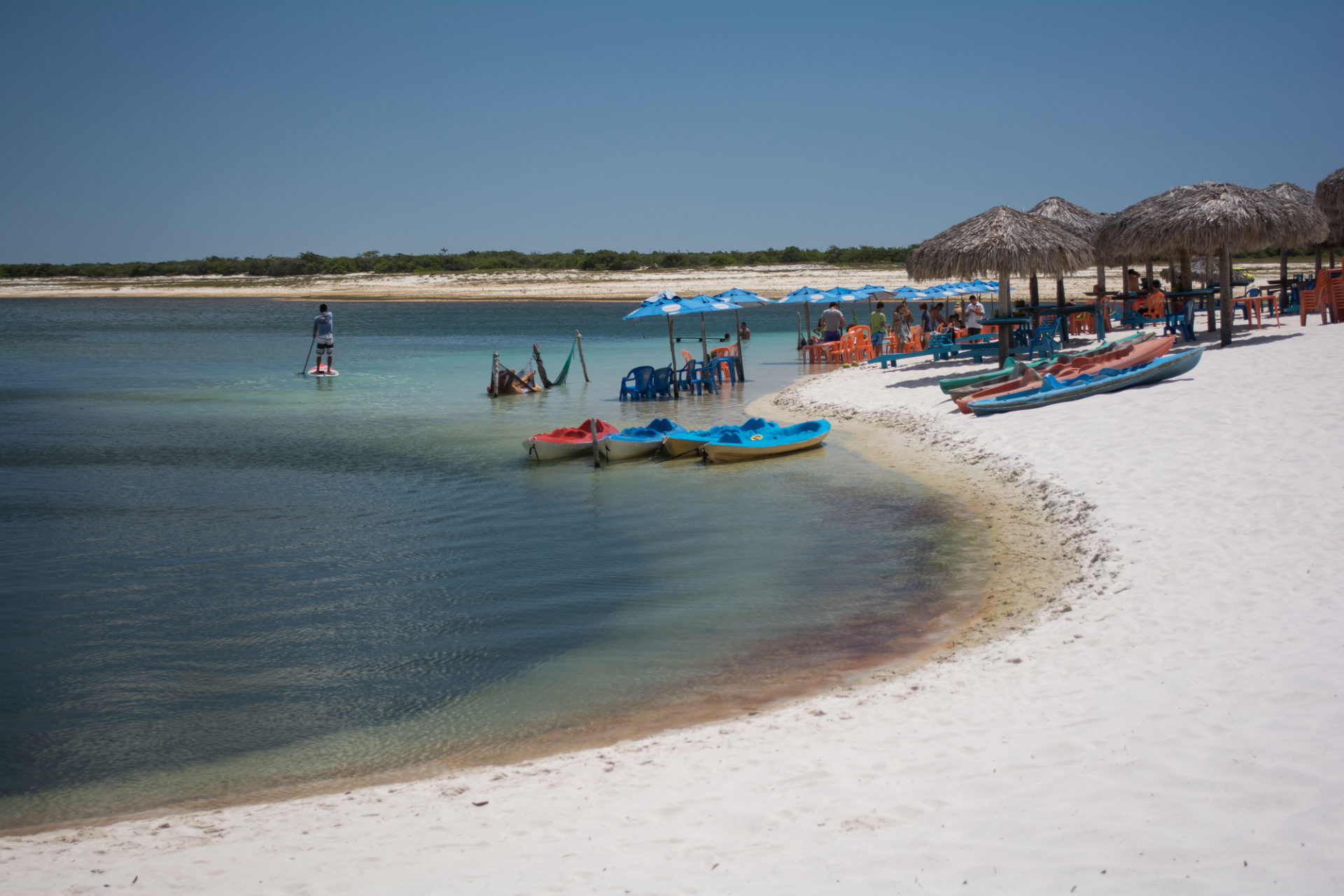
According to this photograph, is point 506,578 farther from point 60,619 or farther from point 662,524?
point 60,619

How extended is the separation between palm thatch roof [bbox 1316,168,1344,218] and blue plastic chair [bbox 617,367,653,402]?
15.1 m

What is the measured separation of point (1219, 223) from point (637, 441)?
10506 mm

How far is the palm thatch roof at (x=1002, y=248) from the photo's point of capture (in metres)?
16.9

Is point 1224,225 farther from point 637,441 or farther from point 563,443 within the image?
point 563,443

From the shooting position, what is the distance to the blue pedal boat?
13609 mm

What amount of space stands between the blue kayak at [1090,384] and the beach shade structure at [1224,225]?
3733 mm

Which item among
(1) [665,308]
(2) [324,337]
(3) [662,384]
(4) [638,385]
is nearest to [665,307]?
(1) [665,308]

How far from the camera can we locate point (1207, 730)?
13.8 feet

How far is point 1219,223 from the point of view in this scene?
15.9 meters

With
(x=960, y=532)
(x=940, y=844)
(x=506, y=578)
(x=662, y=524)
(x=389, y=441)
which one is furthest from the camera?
(x=389, y=441)

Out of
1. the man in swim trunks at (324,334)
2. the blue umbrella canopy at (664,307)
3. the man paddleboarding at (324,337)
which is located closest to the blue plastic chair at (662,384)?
the blue umbrella canopy at (664,307)

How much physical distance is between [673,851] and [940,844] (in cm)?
100

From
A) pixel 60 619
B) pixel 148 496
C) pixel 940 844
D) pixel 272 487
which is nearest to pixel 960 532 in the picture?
pixel 940 844

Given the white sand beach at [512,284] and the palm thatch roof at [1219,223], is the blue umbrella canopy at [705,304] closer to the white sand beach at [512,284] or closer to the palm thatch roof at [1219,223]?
the palm thatch roof at [1219,223]
